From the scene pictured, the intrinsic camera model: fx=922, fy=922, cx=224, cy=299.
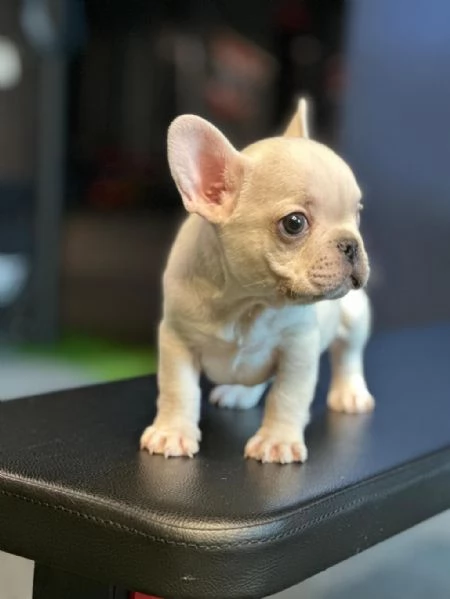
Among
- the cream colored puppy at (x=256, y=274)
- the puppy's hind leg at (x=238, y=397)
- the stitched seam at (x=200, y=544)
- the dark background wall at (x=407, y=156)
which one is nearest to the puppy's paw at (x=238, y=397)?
the puppy's hind leg at (x=238, y=397)

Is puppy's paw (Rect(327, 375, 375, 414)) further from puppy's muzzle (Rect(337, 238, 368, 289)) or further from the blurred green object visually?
the blurred green object

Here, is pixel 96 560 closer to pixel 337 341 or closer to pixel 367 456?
pixel 367 456

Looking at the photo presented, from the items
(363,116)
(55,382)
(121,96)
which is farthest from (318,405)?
(363,116)

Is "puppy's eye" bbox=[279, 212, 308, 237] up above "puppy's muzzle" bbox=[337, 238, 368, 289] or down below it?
above

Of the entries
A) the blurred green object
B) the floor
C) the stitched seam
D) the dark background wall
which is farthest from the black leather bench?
the dark background wall

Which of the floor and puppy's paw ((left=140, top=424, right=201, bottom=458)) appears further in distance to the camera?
the floor

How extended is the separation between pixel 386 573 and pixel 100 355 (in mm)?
975

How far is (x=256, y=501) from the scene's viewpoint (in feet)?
2.28

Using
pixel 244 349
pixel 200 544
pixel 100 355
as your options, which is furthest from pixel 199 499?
pixel 100 355

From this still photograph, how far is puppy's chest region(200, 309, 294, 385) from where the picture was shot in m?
0.79

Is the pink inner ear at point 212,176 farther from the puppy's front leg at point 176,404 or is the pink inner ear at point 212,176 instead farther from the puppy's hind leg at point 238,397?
the puppy's hind leg at point 238,397

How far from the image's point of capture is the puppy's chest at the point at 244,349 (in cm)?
79

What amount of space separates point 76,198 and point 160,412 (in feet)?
3.73

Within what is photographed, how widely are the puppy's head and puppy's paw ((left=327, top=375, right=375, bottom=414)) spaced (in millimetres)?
282
